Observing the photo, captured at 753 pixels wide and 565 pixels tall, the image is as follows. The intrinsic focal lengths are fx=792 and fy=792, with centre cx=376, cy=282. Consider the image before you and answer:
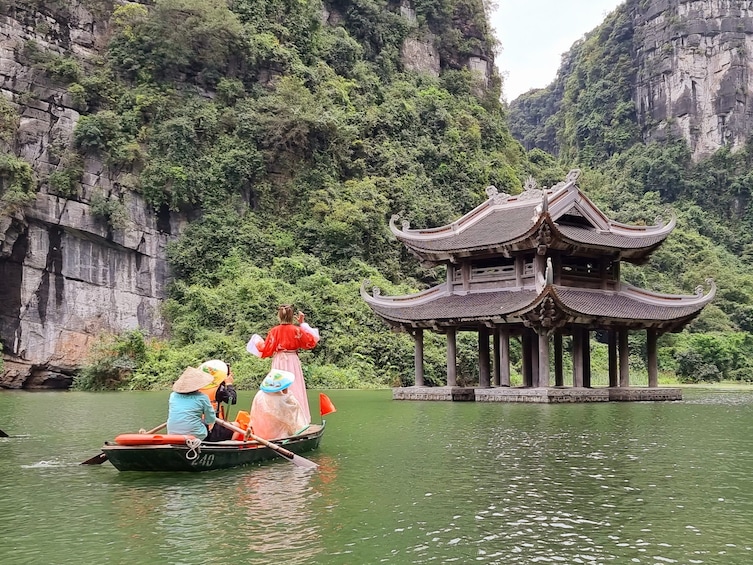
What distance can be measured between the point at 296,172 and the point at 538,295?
23.7m

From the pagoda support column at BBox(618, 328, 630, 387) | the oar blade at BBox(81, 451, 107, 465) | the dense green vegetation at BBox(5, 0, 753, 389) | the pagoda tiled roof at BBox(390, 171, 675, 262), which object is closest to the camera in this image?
the oar blade at BBox(81, 451, 107, 465)

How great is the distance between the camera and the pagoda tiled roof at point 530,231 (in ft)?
74.5

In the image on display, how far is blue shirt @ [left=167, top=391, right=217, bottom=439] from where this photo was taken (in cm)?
938

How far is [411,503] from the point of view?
24.6 ft

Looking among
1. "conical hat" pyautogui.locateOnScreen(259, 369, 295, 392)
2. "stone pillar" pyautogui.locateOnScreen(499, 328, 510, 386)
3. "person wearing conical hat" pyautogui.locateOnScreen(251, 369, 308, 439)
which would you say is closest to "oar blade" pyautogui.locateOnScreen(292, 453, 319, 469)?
"person wearing conical hat" pyautogui.locateOnScreen(251, 369, 308, 439)

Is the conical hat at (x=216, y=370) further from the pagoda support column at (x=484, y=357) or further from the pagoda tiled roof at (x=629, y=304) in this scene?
the pagoda support column at (x=484, y=357)

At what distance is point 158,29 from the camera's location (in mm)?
41219

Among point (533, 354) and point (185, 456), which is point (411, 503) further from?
point (533, 354)

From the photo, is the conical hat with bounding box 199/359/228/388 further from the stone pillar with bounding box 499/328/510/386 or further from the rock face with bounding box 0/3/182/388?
the rock face with bounding box 0/3/182/388

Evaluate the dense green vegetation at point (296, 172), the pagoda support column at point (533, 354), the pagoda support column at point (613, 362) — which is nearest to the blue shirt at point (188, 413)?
the pagoda support column at point (533, 354)

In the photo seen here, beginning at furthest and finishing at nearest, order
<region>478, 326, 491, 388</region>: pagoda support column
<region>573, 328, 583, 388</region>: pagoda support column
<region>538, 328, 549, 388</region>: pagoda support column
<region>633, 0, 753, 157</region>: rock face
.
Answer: <region>633, 0, 753, 157</region>: rock face → <region>478, 326, 491, 388</region>: pagoda support column → <region>573, 328, 583, 388</region>: pagoda support column → <region>538, 328, 549, 388</region>: pagoda support column

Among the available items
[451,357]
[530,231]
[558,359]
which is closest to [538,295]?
[530,231]

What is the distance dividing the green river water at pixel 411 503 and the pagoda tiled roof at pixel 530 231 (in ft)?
32.3

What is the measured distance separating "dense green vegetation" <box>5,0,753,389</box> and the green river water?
67.4 ft
